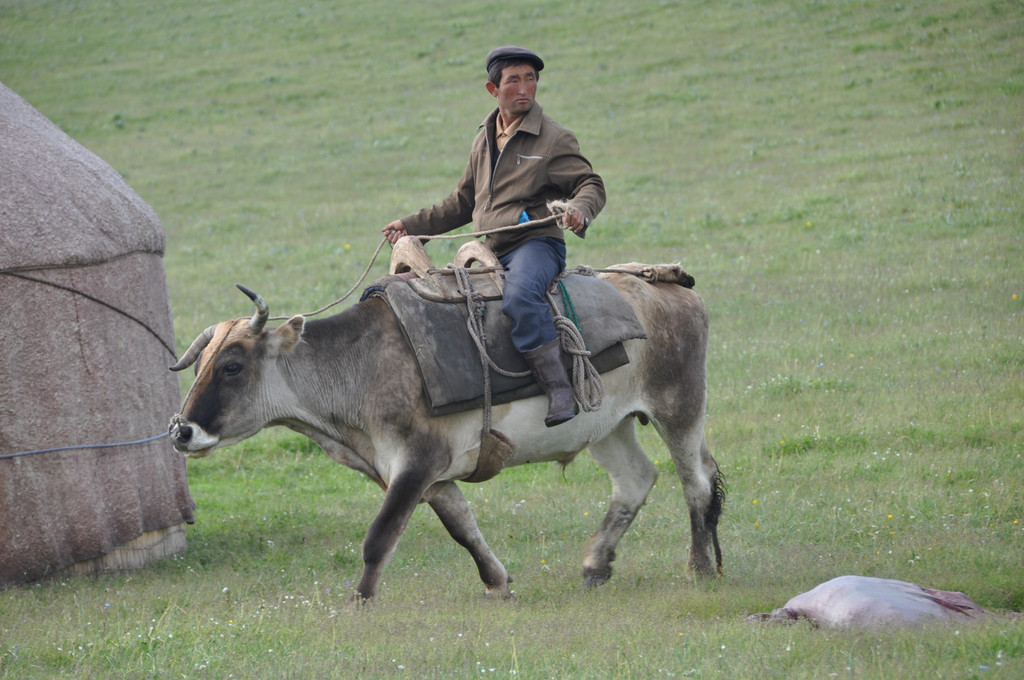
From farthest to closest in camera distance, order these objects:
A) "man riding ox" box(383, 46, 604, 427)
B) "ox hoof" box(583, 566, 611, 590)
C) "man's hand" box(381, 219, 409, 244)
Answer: "man's hand" box(381, 219, 409, 244) < "ox hoof" box(583, 566, 611, 590) < "man riding ox" box(383, 46, 604, 427)

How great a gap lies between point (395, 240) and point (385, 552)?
89.9 inches

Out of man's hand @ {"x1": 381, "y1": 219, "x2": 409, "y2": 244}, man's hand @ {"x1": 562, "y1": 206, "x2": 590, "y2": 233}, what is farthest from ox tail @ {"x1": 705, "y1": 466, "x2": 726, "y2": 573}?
man's hand @ {"x1": 381, "y1": 219, "x2": 409, "y2": 244}

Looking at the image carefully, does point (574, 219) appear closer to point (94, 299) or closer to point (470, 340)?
point (470, 340)

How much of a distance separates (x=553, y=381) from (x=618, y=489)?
1494mm

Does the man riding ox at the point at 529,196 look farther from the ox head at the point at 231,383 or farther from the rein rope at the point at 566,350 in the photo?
the ox head at the point at 231,383

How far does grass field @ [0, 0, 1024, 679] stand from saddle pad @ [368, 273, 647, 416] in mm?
1330

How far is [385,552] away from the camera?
654 cm

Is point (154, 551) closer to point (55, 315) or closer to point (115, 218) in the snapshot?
point (55, 315)

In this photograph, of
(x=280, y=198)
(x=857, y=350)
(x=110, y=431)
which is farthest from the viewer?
(x=280, y=198)

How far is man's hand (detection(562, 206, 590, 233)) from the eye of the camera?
672 cm

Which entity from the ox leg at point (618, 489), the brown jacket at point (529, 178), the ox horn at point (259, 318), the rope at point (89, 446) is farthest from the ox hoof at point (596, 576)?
the rope at point (89, 446)

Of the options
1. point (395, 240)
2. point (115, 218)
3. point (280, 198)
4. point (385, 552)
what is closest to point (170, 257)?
point (280, 198)

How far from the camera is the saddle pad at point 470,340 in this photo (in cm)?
671

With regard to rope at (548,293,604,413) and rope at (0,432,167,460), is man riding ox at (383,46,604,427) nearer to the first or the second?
rope at (548,293,604,413)
